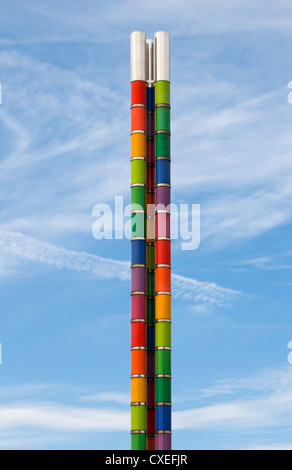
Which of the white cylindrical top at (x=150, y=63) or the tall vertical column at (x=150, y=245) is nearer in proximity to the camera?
the tall vertical column at (x=150, y=245)

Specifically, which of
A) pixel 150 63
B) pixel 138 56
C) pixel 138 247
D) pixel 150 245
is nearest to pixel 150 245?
pixel 150 245

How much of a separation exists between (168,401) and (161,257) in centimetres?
1018

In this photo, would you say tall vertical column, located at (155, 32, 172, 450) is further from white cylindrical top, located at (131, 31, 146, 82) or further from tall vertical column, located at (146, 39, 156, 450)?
white cylindrical top, located at (131, 31, 146, 82)

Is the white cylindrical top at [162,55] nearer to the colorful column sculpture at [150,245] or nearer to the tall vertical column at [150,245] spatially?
the colorful column sculpture at [150,245]

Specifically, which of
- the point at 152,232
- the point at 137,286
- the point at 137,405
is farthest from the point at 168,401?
the point at 152,232

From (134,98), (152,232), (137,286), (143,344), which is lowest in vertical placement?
→ (143,344)

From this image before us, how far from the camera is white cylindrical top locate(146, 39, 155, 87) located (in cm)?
6650

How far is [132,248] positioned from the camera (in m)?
63.8

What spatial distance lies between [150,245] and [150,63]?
1390 centimetres

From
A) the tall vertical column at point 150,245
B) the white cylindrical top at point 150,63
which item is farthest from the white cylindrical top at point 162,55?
the tall vertical column at point 150,245

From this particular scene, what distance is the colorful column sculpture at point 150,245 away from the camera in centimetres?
6134
